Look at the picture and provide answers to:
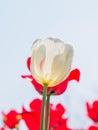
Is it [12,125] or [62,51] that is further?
[12,125]

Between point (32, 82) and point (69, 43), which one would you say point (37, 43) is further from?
point (32, 82)

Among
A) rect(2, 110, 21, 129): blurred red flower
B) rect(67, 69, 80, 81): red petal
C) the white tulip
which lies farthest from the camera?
rect(2, 110, 21, 129): blurred red flower

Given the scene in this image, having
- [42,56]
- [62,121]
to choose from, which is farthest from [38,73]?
[62,121]

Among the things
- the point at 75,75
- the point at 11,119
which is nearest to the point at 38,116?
the point at 75,75

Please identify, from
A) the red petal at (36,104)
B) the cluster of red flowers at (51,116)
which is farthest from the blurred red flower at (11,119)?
the red petal at (36,104)

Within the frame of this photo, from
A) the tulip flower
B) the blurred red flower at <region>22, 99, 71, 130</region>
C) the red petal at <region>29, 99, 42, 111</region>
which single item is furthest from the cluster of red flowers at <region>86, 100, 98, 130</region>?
the tulip flower

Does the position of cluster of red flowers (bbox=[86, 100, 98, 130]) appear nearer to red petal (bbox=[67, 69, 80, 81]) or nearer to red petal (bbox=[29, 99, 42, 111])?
red petal (bbox=[29, 99, 42, 111])
